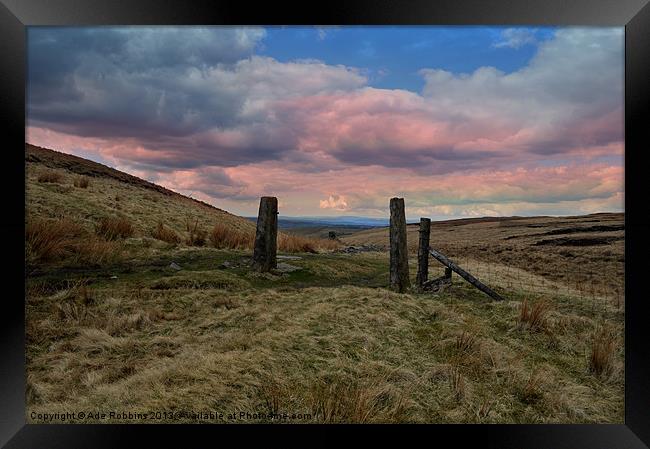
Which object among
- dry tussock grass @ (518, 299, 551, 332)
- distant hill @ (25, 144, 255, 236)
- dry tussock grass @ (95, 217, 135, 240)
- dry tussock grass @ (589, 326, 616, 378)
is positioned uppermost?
distant hill @ (25, 144, 255, 236)

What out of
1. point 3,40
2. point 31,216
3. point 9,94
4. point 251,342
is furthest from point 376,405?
point 31,216

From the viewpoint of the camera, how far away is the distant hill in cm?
795

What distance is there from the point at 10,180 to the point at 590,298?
9483 millimetres

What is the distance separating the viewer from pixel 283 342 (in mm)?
4297

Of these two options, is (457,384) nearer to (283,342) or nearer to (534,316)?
(283,342)

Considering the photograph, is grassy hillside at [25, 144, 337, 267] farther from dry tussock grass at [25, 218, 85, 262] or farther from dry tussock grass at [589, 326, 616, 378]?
dry tussock grass at [589, 326, 616, 378]

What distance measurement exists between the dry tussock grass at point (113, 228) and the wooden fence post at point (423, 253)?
6.69 meters

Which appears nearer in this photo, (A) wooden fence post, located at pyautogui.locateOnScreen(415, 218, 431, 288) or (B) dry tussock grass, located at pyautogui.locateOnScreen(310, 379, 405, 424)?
(B) dry tussock grass, located at pyautogui.locateOnScreen(310, 379, 405, 424)

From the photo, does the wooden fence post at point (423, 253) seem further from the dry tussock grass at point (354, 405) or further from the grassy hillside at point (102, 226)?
the grassy hillside at point (102, 226)

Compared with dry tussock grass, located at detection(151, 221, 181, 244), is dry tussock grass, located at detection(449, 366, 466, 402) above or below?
below

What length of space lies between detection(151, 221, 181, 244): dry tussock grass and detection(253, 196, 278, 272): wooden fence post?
2744mm

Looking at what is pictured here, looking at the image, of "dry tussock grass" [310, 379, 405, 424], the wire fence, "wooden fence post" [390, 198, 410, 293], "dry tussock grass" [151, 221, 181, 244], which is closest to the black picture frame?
"dry tussock grass" [310, 379, 405, 424]

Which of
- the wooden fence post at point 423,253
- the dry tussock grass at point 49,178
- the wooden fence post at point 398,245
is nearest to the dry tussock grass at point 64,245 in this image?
the dry tussock grass at point 49,178

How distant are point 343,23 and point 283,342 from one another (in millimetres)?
3876
